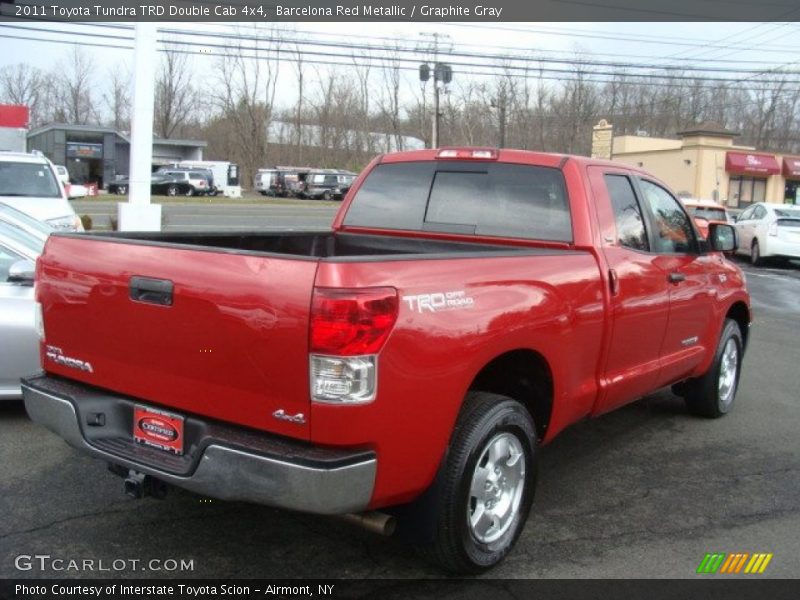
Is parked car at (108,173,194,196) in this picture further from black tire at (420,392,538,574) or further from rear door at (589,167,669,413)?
black tire at (420,392,538,574)

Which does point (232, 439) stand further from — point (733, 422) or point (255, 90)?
point (255, 90)

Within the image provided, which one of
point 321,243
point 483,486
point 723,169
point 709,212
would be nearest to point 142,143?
point 321,243

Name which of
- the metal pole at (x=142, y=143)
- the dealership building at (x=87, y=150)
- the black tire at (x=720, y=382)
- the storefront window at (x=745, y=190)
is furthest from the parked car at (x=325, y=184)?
the black tire at (x=720, y=382)

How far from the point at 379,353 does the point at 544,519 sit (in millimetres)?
1916

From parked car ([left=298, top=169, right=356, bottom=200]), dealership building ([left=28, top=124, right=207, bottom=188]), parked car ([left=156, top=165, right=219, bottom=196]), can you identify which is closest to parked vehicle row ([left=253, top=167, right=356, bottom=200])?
parked car ([left=298, top=169, right=356, bottom=200])

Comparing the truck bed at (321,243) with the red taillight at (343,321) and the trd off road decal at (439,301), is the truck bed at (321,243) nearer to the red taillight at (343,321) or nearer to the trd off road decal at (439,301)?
the trd off road decal at (439,301)

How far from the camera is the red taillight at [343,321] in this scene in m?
2.71

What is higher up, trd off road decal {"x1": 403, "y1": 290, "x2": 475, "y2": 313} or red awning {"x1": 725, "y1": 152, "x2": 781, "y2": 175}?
red awning {"x1": 725, "y1": 152, "x2": 781, "y2": 175}

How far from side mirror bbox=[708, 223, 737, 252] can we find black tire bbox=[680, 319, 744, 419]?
810 mm

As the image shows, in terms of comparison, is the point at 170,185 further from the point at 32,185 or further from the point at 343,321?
the point at 343,321

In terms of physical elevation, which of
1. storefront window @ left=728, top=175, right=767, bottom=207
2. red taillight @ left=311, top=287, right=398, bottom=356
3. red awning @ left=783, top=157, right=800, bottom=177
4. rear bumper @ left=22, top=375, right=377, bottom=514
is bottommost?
rear bumper @ left=22, top=375, right=377, bottom=514

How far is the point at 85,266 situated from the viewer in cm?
340

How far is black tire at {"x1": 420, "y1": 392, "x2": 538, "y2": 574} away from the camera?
3.24 meters
